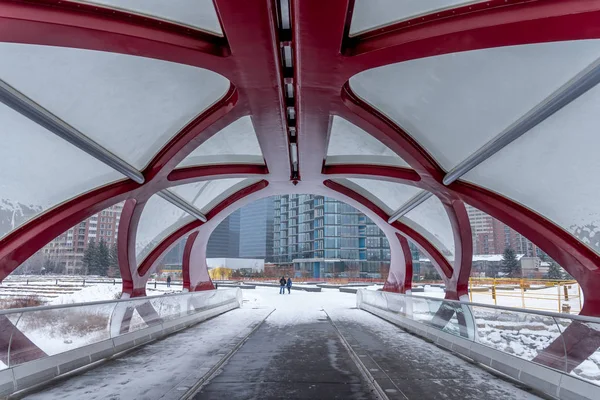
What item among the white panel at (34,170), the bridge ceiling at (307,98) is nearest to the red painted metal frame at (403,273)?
the bridge ceiling at (307,98)

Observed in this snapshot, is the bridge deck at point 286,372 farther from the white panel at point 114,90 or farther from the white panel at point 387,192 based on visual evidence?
the white panel at point 387,192

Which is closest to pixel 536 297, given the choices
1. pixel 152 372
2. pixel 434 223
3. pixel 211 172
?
pixel 434 223

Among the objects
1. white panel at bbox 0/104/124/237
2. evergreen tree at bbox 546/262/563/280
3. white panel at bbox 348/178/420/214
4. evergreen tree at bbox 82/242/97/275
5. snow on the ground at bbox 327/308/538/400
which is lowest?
snow on the ground at bbox 327/308/538/400

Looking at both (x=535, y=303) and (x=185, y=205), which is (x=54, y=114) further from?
(x=535, y=303)

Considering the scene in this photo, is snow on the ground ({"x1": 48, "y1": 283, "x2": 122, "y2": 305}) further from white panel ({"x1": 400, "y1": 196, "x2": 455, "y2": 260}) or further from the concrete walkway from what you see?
the concrete walkway

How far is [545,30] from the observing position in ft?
16.7

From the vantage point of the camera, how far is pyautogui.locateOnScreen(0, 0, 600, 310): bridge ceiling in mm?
5645

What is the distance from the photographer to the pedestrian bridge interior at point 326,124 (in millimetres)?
5562

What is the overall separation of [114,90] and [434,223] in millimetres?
14855

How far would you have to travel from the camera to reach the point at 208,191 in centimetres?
1902

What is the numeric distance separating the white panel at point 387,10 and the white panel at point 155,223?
13.2m

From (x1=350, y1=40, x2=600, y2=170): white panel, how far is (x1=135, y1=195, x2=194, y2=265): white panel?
11792 mm

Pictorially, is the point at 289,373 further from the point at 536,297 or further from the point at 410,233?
the point at 536,297

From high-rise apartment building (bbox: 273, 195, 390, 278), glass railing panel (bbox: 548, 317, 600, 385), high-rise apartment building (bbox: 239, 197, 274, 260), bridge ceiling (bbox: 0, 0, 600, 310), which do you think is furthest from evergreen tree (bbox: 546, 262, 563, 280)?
high-rise apartment building (bbox: 239, 197, 274, 260)
